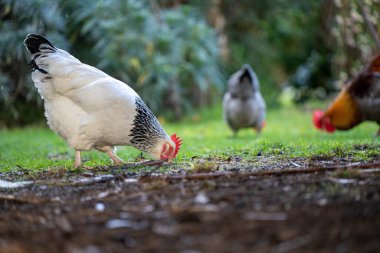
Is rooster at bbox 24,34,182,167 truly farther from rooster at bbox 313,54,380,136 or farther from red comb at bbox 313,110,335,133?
red comb at bbox 313,110,335,133

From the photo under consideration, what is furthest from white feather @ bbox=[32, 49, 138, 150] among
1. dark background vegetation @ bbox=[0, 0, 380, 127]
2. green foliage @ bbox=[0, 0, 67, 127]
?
green foliage @ bbox=[0, 0, 67, 127]

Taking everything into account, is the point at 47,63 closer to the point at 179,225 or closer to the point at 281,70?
the point at 179,225

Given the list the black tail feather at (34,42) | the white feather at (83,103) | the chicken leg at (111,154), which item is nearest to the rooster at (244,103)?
the chicken leg at (111,154)

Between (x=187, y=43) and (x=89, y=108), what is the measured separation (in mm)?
8903

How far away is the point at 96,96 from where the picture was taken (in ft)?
18.3

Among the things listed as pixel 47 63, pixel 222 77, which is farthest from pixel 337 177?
pixel 222 77

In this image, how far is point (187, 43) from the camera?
14250 mm

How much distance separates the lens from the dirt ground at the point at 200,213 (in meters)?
2.90

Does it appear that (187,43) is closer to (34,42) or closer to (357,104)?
(357,104)

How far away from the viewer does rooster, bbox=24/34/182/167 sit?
5.60 m

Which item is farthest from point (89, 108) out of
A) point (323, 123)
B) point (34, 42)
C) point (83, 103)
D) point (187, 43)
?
point (187, 43)

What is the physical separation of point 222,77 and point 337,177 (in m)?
11.6

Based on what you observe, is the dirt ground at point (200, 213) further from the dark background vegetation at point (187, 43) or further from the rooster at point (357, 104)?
the dark background vegetation at point (187, 43)

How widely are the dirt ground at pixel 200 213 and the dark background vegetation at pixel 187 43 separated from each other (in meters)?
6.09
